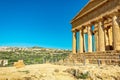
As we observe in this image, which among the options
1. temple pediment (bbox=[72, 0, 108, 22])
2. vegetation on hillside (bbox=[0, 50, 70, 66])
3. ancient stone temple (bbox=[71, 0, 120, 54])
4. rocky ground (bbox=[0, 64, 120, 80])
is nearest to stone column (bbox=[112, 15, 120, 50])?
ancient stone temple (bbox=[71, 0, 120, 54])

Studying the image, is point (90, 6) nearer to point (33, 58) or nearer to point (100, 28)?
point (100, 28)

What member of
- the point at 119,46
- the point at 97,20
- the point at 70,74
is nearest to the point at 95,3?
the point at 97,20

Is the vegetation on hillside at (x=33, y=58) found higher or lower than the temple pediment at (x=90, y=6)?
lower

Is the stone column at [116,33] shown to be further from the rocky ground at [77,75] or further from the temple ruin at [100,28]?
the rocky ground at [77,75]

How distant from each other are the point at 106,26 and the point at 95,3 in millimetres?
8345

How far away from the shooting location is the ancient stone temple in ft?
105

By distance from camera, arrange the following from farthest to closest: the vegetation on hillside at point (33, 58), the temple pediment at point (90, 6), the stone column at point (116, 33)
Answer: the vegetation on hillside at point (33, 58), the temple pediment at point (90, 6), the stone column at point (116, 33)

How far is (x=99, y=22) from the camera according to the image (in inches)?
1478

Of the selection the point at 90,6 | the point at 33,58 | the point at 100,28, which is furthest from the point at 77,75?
the point at 33,58

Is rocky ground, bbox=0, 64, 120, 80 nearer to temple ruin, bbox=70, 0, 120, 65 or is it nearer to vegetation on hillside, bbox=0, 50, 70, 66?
temple ruin, bbox=70, 0, 120, 65

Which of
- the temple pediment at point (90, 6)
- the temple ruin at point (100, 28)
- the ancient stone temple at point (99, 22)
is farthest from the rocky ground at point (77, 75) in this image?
the temple pediment at point (90, 6)

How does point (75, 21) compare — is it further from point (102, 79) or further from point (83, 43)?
point (102, 79)

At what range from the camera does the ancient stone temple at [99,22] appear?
105ft

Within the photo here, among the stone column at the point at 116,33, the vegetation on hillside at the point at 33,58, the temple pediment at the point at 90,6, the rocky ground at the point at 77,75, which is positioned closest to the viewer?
the rocky ground at the point at 77,75
